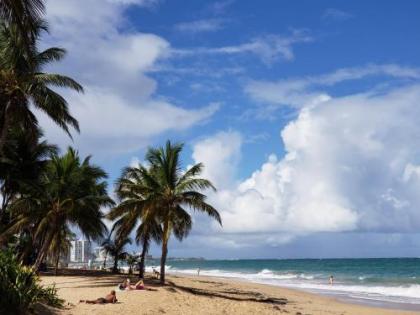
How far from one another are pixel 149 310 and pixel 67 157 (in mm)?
→ 12820

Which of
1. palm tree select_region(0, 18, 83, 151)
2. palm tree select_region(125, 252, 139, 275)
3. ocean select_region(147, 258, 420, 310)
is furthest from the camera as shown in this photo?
palm tree select_region(125, 252, 139, 275)

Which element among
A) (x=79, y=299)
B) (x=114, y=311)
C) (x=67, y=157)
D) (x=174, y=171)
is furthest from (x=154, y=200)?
(x=114, y=311)

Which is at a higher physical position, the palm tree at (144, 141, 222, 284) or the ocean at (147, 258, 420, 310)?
the palm tree at (144, 141, 222, 284)

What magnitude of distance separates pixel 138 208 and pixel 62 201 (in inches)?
144

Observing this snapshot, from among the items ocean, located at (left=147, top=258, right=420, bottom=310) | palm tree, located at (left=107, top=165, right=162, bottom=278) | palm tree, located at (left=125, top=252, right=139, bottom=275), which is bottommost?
ocean, located at (left=147, top=258, right=420, bottom=310)

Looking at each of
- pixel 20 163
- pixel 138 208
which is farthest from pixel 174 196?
pixel 20 163

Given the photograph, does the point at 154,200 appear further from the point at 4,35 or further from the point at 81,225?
the point at 4,35

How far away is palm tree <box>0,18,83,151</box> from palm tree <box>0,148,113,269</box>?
6944 millimetres

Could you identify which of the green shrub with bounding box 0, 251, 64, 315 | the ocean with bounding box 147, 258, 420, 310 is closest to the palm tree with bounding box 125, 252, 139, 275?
the ocean with bounding box 147, 258, 420, 310

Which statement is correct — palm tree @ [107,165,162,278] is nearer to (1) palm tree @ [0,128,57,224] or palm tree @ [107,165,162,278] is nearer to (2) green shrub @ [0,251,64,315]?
(1) palm tree @ [0,128,57,224]

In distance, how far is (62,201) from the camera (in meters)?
24.6

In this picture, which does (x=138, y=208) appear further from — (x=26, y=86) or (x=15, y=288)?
(x=15, y=288)

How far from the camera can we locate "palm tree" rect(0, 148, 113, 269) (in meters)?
24.7

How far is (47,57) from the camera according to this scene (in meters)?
18.3
